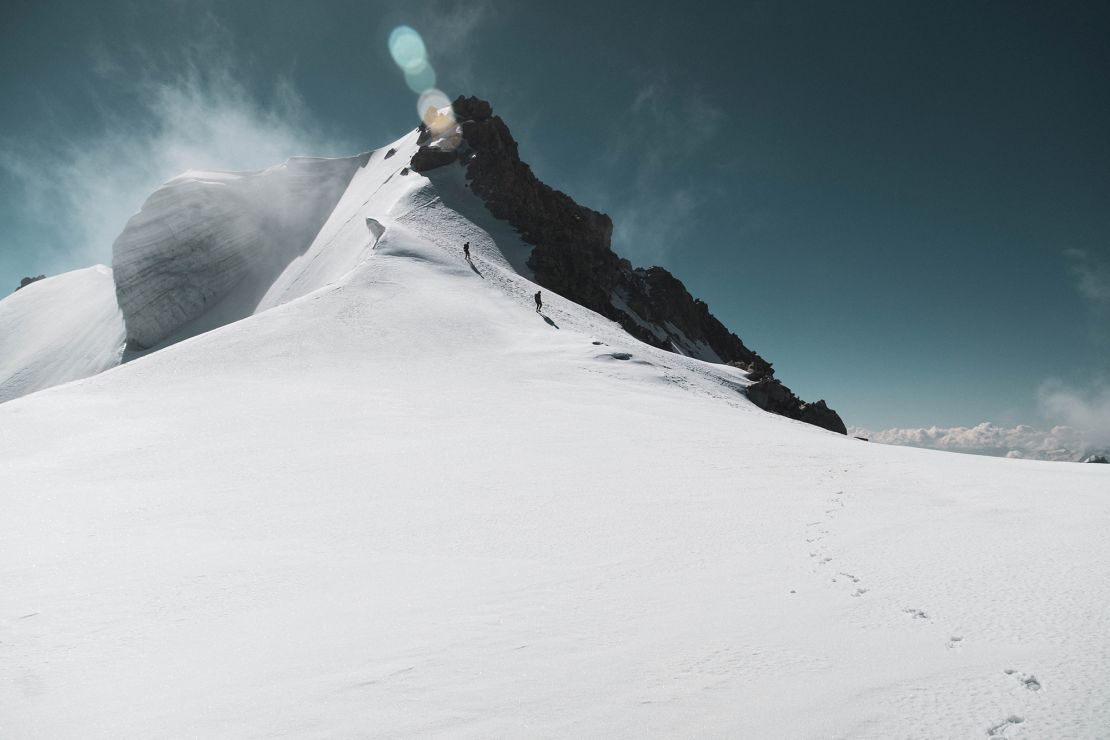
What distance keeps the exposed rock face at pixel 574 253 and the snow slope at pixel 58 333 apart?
43.6 m

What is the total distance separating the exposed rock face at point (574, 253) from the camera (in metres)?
63.4

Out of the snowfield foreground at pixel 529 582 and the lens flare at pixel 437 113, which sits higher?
the lens flare at pixel 437 113

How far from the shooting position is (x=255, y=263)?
63188mm

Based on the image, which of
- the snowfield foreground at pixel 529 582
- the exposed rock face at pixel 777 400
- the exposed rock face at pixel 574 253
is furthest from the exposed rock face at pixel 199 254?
the snowfield foreground at pixel 529 582

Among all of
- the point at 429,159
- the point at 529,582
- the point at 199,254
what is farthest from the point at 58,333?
the point at 529,582

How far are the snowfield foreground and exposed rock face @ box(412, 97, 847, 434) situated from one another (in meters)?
40.3

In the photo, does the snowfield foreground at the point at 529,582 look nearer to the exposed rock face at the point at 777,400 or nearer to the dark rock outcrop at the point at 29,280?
the exposed rock face at the point at 777,400

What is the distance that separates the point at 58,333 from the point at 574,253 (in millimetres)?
66932

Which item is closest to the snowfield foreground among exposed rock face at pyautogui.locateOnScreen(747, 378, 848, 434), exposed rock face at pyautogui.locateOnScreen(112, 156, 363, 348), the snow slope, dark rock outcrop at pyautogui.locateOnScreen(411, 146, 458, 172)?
exposed rock face at pyautogui.locateOnScreen(747, 378, 848, 434)

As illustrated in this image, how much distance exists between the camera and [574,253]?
69.8m

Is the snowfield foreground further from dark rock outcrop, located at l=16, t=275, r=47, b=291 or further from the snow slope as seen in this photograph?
dark rock outcrop, located at l=16, t=275, r=47, b=291

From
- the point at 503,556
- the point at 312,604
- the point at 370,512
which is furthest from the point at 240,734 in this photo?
the point at 370,512

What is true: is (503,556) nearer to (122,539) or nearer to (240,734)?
(240,734)

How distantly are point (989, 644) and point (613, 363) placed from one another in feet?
58.4
